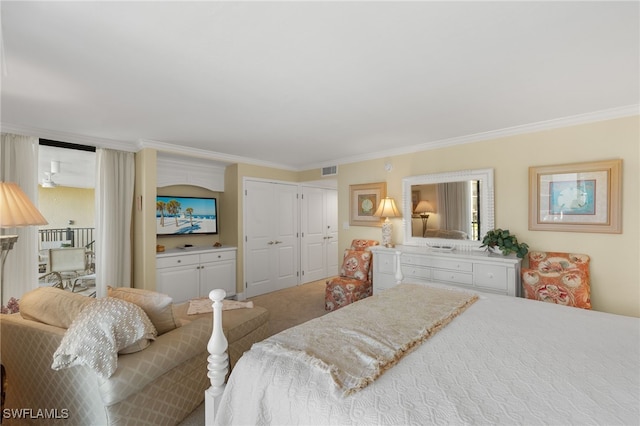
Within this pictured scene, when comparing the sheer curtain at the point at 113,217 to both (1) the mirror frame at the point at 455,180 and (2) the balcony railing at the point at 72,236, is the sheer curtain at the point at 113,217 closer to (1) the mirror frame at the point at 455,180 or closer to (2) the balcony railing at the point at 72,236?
(2) the balcony railing at the point at 72,236

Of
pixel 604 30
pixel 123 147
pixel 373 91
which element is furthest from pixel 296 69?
pixel 123 147

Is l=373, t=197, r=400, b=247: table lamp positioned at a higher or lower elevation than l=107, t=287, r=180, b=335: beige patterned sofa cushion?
higher

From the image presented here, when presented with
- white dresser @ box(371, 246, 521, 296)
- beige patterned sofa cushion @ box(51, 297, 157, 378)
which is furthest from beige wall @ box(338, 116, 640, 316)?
beige patterned sofa cushion @ box(51, 297, 157, 378)

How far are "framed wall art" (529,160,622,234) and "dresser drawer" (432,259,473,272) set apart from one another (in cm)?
78

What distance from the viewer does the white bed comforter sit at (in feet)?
3.21

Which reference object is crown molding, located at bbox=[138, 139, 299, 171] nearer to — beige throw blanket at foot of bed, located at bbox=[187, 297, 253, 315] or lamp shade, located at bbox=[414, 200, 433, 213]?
beige throw blanket at foot of bed, located at bbox=[187, 297, 253, 315]

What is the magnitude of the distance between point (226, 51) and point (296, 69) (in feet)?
1.43

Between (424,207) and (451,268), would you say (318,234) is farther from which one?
(451,268)

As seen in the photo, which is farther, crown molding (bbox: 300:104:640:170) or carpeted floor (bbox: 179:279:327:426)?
carpeted floor (bbox: 179:279:327:426)

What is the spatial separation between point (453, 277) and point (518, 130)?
1760 mm

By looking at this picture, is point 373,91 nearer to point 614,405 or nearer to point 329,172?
point 614,405

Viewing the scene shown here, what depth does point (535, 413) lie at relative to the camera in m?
0.98

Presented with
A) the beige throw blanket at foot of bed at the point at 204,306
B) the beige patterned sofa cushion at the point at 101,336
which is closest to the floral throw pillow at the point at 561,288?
the beige throw blanket at foot of bed at the point at 204,306
